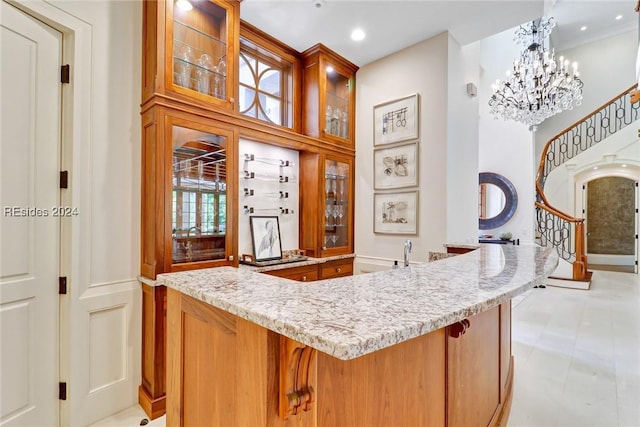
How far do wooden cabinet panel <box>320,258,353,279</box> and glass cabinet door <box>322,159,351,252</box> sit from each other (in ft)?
0.55

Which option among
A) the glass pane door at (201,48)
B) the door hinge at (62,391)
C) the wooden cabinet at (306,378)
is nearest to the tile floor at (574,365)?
the door hinge at (62,391)

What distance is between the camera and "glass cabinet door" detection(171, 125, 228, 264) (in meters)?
2.30

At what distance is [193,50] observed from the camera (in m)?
2.42

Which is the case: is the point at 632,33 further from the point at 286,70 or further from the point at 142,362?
the point at 142,362

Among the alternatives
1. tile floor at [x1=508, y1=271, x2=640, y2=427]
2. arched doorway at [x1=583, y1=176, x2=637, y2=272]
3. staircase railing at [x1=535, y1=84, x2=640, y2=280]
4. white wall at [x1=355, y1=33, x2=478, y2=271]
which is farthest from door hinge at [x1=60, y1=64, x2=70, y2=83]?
arched doorway at [x1=583, y1=176, x2=637, y2=272]

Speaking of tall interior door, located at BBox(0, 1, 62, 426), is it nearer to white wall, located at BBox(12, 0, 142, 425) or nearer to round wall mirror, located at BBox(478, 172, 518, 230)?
white wall, located at BBox(12, 0, 142, 425)

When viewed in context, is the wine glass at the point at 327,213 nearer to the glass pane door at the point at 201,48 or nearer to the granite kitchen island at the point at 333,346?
the glass pane door at the point at 201,48

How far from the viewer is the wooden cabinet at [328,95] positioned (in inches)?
134

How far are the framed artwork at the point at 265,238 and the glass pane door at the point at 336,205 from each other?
60 cm

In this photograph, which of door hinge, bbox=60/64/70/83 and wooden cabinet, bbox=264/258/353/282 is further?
wooden cabinet, bbox=264/258/353/282

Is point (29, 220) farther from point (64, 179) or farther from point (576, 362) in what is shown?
point (576, 362)

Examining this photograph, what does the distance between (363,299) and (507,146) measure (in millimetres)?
7505

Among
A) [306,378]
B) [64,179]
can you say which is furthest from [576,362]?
[64,179]

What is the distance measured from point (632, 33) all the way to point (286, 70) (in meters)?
9.39
